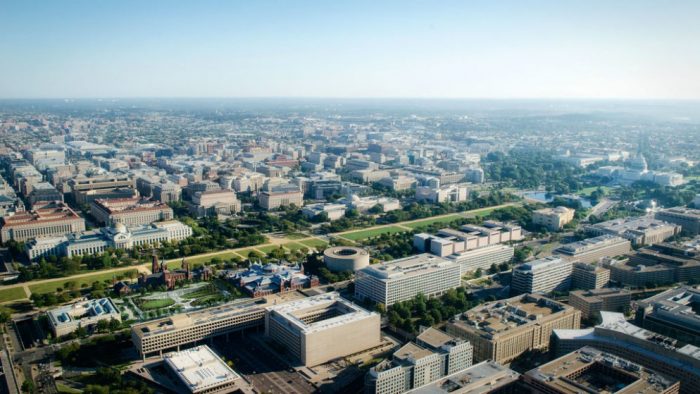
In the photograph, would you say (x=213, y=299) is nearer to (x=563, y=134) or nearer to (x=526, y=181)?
(x=526, y=181)

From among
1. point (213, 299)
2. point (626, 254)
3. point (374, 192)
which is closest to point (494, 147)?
point (374, 192)

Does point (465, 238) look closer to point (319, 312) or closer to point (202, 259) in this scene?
point (319, 312)

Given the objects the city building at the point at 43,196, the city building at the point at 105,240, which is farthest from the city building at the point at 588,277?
the city building at the point at 43,196

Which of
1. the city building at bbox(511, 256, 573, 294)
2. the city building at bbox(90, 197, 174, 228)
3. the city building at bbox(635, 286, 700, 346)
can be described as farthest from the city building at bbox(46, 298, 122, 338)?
the city building at bbox(635, 286, 700, 346)

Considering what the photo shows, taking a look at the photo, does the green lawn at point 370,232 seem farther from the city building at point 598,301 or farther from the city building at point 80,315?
the city building at point 80,315

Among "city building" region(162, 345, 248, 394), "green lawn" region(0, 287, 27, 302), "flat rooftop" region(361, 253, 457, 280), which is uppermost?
"flat rooftop" region(361, 253, 457, 280)

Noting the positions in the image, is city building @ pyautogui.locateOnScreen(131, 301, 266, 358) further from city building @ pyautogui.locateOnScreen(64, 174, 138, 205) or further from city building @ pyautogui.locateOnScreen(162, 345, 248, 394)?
city building @ pyautogui.locateOnScreen(64, 174, 138, 205)
